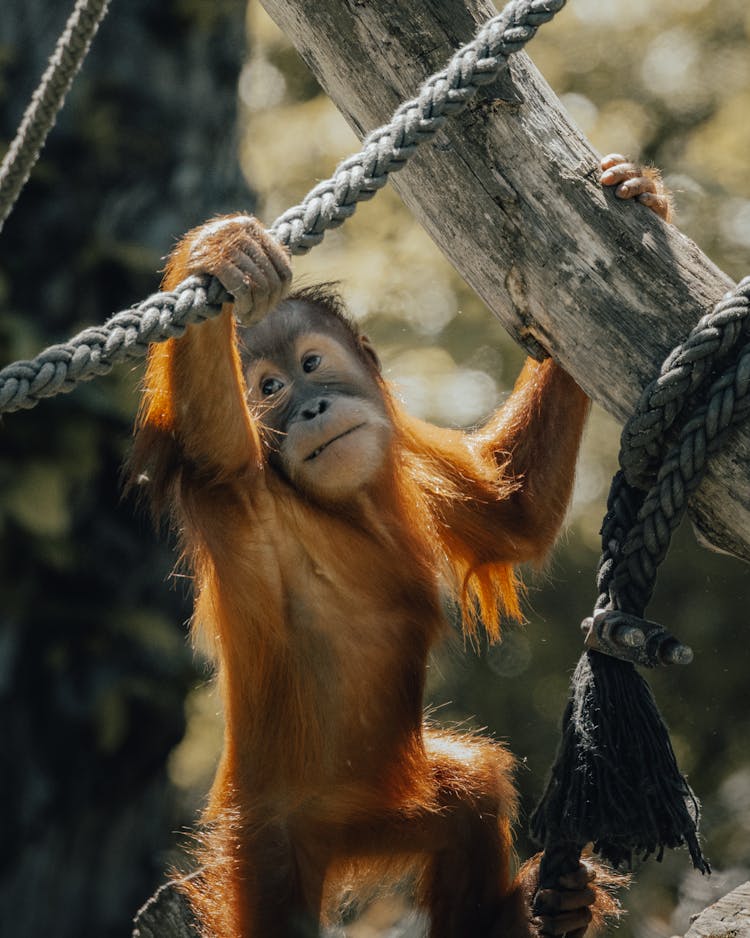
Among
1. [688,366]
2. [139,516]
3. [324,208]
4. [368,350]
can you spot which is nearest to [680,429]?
[688,366]

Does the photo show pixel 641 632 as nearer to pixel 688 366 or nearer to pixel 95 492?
pixel 688 366

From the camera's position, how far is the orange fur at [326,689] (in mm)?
3492

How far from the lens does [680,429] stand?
8.62 ft

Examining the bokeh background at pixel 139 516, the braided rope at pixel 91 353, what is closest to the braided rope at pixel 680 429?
the braided rope at pixel 91 353

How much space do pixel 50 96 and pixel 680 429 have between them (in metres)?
1.57

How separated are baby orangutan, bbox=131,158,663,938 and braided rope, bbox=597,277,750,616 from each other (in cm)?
106

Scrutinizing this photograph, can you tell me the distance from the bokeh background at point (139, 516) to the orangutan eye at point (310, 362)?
112 inches

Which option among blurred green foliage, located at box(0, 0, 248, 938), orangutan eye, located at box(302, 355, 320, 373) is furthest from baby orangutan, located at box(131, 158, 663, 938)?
blurred green foliage, located at box(0, 0, 248, 938)

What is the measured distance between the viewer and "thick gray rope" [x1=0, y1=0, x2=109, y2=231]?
2.61 metres

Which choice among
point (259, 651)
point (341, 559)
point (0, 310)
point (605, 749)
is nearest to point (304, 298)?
point (341, 559)

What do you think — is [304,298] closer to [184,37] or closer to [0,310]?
[0,310]

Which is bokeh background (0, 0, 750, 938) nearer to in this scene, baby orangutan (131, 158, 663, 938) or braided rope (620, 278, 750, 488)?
baby orangutan (131, 158, 663, 938)

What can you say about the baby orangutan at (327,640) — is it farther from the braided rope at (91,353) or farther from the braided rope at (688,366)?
the braided rope at (688,366)

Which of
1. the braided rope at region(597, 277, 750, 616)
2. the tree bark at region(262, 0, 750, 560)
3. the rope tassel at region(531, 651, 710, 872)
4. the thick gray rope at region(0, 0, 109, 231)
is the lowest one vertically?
the rope tassel at region(531, 651, 710, 872)
